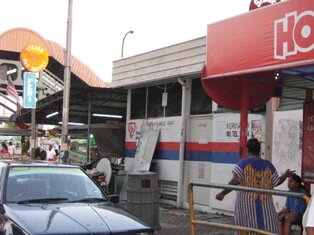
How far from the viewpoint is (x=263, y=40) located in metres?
6.14

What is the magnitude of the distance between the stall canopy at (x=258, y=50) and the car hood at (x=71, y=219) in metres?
2.24

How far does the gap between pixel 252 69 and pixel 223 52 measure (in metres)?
0.70

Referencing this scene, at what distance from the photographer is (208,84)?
25.1 feet

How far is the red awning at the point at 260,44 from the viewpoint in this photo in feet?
18.5

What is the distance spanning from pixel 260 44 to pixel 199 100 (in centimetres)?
747

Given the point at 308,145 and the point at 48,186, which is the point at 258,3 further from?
the point at 48,186

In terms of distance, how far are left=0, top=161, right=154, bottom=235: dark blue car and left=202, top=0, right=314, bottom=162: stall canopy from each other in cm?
221

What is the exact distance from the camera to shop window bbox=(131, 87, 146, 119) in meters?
16.1

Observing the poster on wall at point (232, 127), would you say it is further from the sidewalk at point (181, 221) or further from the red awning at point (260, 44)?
the red awning at point (260, 44)

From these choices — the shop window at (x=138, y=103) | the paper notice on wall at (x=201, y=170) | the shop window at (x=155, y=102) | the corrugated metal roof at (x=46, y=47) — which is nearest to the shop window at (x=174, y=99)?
the shop window at (x=155, y=102)

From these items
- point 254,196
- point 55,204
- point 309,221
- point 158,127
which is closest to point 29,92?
point 158,127

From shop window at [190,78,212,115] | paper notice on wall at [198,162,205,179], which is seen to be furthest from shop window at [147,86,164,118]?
paper notice on wall at [198,162,205,179]

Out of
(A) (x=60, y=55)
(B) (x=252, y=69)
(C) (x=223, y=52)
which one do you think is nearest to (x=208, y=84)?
(C) (x=223, y=52)

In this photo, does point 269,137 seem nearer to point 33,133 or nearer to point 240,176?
point 240,176
